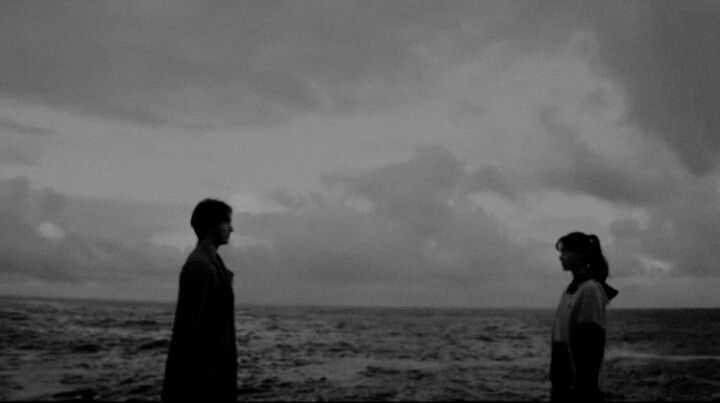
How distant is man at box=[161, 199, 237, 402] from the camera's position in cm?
346

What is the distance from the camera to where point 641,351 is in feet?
112

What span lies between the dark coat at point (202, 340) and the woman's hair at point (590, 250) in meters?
2.36

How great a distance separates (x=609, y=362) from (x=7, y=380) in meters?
23.7

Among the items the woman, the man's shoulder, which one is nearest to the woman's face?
the woman

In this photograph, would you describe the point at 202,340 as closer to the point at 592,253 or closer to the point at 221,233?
the point at 221,233

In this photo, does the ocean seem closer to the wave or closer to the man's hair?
the wave

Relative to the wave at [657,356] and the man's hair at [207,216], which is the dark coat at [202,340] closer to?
the man's hair at [207,216]

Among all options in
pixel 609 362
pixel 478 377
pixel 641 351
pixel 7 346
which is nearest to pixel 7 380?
pixel 7 346

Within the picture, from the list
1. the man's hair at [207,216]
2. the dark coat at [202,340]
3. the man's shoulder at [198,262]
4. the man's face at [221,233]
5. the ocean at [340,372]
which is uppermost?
the man's hair at [207,216]

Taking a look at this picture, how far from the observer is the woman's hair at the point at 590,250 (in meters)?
4.14

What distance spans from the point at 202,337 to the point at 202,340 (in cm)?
2

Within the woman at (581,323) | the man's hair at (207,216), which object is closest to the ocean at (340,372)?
the woman at (581,323)

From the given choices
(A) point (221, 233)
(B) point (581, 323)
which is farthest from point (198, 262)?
(B) point (581, 323)

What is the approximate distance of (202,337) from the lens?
3.49 meters
